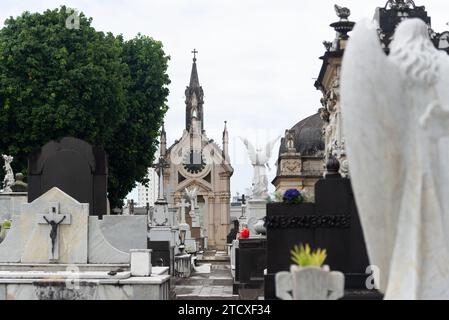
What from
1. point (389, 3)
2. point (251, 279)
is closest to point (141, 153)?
point (389, 3)

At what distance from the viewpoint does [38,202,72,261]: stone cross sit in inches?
546

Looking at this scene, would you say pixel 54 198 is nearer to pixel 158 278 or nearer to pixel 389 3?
pixel 158 278

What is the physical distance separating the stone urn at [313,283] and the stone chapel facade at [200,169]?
243 feet

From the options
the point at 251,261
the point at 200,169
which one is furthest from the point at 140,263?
the point at 200,169

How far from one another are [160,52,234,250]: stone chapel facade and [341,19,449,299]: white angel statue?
242ft

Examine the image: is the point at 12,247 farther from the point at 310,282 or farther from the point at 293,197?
the point at 310,282

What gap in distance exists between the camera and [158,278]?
12820mm

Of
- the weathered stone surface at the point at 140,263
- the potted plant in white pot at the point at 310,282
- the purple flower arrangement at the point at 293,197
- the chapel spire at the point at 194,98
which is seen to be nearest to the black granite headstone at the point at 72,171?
the weathered stone surface at the point at 140,263

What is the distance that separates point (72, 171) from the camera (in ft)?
61.1

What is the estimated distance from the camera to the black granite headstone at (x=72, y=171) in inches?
732

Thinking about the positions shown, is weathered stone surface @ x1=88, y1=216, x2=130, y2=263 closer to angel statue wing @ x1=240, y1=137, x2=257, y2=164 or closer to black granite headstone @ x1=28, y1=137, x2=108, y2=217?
black granite headstone @ x1=28, y1=137, x2=108, y2=217

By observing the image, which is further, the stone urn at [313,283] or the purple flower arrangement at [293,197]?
the purple flower arrangement at [293,197]

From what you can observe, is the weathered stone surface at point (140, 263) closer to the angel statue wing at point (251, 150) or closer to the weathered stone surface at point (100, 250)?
the weathered stone surface at point (100, 250)

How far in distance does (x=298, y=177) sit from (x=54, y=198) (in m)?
49.7
